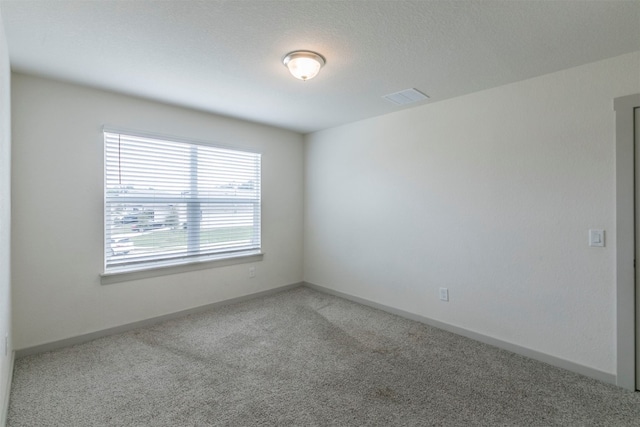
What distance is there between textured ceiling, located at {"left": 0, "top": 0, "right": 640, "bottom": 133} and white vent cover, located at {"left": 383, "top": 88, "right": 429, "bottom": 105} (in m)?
0.12

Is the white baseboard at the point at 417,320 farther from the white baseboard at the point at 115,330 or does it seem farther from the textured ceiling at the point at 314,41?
the textured ceiling at the point at 314,41

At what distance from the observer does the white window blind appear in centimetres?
316

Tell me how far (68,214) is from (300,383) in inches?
103

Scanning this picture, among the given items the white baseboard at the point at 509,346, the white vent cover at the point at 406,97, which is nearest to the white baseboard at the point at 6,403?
the white baseboard at the point at 509,346

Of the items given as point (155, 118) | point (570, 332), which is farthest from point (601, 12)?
point (155, 118)

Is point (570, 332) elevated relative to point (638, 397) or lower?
elevated

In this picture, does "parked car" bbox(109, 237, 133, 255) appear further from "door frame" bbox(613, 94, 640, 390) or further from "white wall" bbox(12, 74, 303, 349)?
"door frame" bbox(613, 94, 640, 390)

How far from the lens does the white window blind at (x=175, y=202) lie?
10.4 ft

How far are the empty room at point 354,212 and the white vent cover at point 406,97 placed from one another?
0.11 ft

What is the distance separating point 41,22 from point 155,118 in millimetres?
1492

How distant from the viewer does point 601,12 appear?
1775mm

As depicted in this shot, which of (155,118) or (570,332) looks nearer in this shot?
(570,332)

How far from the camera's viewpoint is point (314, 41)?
2080 millimetres

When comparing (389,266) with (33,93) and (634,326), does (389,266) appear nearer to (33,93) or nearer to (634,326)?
(634,326)
